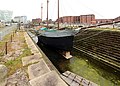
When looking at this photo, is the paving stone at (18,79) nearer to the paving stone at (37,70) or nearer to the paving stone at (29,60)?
the paving stone at (37,70)

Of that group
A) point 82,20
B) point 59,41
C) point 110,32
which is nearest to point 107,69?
point 59,41

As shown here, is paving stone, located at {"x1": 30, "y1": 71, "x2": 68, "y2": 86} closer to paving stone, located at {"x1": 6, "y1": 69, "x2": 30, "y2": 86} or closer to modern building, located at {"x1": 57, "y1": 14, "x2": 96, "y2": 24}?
paving stone, located at {"x1": 6, "y1": 69, "x2": 30, "y2": 86}

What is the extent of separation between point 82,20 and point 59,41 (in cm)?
4396

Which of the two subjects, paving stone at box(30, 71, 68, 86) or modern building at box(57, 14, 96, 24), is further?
modern building at box(57, 14, 96, 24)

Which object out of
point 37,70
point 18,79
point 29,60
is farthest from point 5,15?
point 18,79

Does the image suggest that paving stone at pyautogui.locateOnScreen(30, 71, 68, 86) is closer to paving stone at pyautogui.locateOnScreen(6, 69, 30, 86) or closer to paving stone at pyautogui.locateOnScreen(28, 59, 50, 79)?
paving stone at pyautogui.locateOnScreen(6, 69, 30, 86)

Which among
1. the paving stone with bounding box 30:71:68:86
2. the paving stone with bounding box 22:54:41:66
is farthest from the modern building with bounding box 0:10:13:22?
the paving stone with bounding box 30:71:68:86

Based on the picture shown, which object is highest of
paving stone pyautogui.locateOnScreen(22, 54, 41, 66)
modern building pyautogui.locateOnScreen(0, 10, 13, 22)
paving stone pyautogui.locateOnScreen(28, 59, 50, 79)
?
modern building pyautogui.locateOnScreen(0, 10, 13, 22)

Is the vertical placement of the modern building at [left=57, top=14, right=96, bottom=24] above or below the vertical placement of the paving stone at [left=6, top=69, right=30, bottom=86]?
above

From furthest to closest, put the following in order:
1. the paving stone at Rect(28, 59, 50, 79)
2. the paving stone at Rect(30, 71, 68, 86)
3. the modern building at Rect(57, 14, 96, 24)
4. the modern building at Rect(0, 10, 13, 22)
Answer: the modern building at Rect(0, 10, 13, 22) < the modern building at Rect(57, 14, 96, 24) < the paving stone at Rect(28, 59, 50, 79) < the paving stone at Rect(30, 71, 68, 86)

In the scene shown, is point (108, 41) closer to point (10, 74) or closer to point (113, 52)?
point (113, 52)

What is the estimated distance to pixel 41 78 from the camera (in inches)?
201

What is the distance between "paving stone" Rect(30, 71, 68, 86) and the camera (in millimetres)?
4720

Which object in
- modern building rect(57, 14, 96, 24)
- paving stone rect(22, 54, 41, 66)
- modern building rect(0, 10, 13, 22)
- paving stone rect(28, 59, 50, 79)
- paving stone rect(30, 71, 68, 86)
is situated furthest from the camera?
modern building rect(0, 10, 13, 22)
